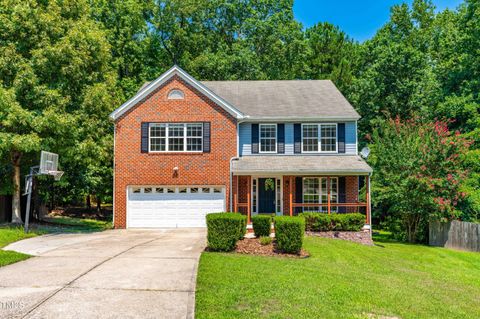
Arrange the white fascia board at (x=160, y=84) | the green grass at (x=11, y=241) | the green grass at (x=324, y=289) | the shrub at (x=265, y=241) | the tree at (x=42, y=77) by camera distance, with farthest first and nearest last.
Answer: the white fascia board at (x=160, y=84), the tree at (x=42, y=77), the shrub at (x=265, y=241), the green grass at (x=11, y=241), the green grass at (x=324, y=289)

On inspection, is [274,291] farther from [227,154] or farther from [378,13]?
[378,13]

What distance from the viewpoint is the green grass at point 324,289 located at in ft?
21.6

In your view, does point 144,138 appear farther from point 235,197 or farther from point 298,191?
point 298,191

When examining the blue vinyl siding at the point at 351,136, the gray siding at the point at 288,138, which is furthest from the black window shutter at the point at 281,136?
the blue vinyl siding at the point at 351,136

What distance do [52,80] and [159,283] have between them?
14184 mm

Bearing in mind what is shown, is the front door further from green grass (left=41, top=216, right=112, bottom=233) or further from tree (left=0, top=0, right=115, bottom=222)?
tree (left=0, top=0, right=115, bottom=222)

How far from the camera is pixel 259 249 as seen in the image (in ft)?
40.5

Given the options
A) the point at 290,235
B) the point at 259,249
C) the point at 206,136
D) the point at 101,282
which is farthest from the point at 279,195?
the point at 101,282

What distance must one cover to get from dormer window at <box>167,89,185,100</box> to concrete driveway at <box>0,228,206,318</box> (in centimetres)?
900

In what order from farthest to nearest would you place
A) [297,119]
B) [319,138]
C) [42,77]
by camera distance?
[319,138] → [297,119] → [42,77]

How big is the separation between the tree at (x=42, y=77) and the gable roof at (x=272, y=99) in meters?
2.47

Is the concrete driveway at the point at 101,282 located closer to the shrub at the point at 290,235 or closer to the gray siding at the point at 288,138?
the shrub at the point at 290,235

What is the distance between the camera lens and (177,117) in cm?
1984

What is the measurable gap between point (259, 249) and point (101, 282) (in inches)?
221
